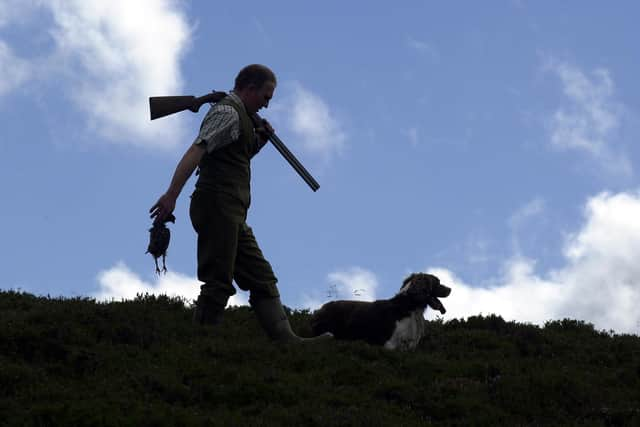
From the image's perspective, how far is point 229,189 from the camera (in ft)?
38.0

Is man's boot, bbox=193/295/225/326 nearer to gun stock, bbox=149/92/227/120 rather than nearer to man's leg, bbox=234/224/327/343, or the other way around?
man's leg, bbox=234/224/327/343

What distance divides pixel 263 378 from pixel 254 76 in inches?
146

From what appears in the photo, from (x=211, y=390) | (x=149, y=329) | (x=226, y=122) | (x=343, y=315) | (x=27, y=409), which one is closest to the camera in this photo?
(x=27, y=409)

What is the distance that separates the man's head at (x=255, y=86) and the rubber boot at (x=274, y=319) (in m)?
2.46

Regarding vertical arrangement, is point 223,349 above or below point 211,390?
above

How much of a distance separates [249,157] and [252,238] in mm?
1050

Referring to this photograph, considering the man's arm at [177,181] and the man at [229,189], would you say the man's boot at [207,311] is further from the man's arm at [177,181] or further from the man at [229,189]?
the man's arm at [177,181]

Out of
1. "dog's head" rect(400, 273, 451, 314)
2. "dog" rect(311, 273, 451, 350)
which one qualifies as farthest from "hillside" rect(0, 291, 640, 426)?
"dog's head" rect(400, 273, 451, 314)

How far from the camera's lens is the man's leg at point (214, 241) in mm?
11523

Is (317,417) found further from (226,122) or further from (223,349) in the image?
(226,122)

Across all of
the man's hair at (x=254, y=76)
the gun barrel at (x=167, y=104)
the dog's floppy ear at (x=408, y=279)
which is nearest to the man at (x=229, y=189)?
the man's hair at (x=254, y=76)

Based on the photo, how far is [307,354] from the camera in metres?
11.6

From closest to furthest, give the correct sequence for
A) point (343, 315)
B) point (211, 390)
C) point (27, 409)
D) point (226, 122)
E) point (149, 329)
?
point (27, 409), point (211, 390), point (226, 122), point (149, 329), point (343, 315)

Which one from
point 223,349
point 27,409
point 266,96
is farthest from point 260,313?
point 27,409
